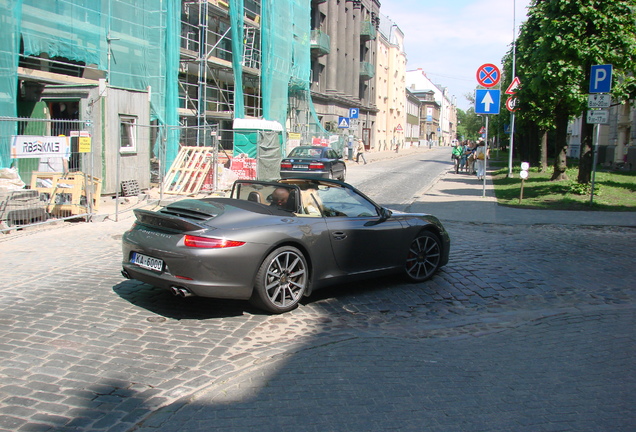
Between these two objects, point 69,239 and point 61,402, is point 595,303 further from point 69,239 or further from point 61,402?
point 69,239

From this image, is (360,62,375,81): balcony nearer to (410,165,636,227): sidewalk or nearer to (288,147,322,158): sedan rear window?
(288,147,322,158): sedan rear window

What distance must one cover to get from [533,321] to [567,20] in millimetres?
13556

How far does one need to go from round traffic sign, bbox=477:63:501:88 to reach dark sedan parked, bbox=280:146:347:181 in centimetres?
740

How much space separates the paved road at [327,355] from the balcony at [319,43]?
37.4 meters

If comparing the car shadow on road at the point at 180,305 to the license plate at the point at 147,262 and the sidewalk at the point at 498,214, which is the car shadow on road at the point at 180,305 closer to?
the license plate at the point at 147,262

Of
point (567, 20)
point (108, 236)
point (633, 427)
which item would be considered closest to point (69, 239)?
point (108, 236)

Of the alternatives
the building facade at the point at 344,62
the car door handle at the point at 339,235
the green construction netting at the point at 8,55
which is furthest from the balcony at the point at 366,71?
the car door handle at the point at 339,235

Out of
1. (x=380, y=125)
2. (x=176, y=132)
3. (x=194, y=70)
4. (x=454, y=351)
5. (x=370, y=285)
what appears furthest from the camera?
(x=380, y=125)

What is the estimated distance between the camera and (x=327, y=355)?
181 inches

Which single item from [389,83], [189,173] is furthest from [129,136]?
[389,83]

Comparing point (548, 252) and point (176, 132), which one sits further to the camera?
point (176, 132)

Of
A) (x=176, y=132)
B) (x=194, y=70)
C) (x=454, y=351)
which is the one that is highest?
(x=194, y=70)

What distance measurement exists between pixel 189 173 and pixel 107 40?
205 inches

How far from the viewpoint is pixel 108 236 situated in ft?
32.7
